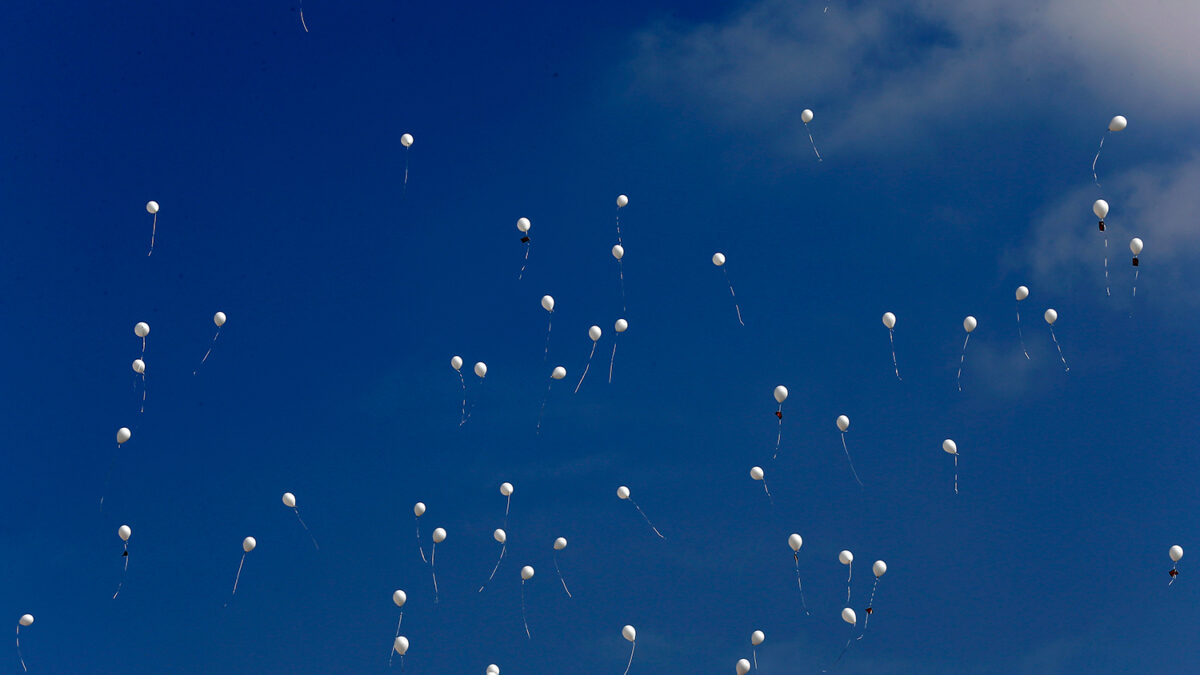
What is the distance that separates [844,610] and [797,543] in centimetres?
165

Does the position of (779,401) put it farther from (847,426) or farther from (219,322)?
(219,322)

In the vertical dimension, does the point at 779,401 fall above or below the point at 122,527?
above

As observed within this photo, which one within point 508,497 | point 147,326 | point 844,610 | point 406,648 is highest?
point 147,326

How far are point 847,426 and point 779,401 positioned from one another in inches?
53.6

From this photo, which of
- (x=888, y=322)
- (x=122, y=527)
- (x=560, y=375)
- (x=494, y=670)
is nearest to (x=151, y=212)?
(x=122, y=527)

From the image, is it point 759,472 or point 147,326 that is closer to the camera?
point 147,326

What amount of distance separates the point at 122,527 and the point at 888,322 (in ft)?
49.1

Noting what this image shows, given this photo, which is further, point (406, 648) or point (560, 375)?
point (560, 375)

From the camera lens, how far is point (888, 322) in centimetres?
2477

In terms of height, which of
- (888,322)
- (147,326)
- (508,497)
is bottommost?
(508,497)

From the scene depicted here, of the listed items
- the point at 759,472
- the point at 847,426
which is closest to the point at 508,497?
the point at 759,472

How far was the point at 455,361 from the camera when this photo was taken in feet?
78.7

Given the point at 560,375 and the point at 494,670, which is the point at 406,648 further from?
the point at 560,375

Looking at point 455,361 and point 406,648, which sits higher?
point 455,361
